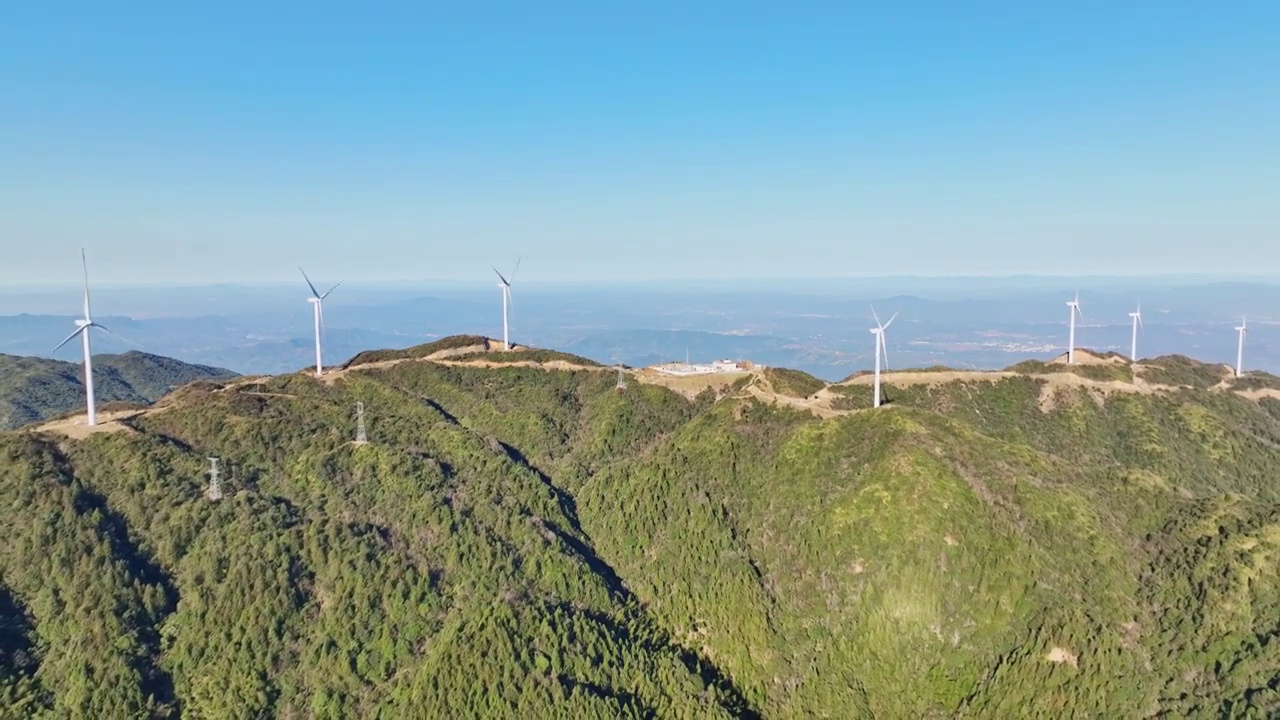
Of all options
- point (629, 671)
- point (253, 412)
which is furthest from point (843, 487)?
point (253, 412)

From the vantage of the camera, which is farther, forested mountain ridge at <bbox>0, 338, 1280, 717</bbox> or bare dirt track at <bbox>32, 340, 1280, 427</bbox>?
bare dirt track at <bbox>32, 340, 1280, 427</bbox>

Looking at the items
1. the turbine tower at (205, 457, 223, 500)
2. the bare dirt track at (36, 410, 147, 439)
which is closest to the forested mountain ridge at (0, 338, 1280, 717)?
the turbine tower at (205, 457, 223, 500)

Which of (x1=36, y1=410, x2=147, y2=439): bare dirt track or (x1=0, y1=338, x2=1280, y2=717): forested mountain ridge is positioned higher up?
(x1=36, y1=410, x2=147, y2=439): bare dirt track

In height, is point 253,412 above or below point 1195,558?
above

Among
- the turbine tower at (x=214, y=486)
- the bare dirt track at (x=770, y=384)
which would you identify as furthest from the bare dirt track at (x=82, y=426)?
the turbine tower at (x=214, y=486)

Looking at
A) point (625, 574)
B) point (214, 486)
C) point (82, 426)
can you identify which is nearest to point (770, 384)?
point (625, 574)

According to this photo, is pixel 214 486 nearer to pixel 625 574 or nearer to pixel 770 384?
pixel 625 574

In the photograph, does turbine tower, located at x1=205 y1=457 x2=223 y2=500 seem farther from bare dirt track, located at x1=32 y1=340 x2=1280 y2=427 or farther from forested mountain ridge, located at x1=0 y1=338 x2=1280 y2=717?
bare dirt track, located at x1=32 y1=340 x2=1280 y2=427

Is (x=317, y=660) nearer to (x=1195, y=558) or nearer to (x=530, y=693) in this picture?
(x=530, y=693)
